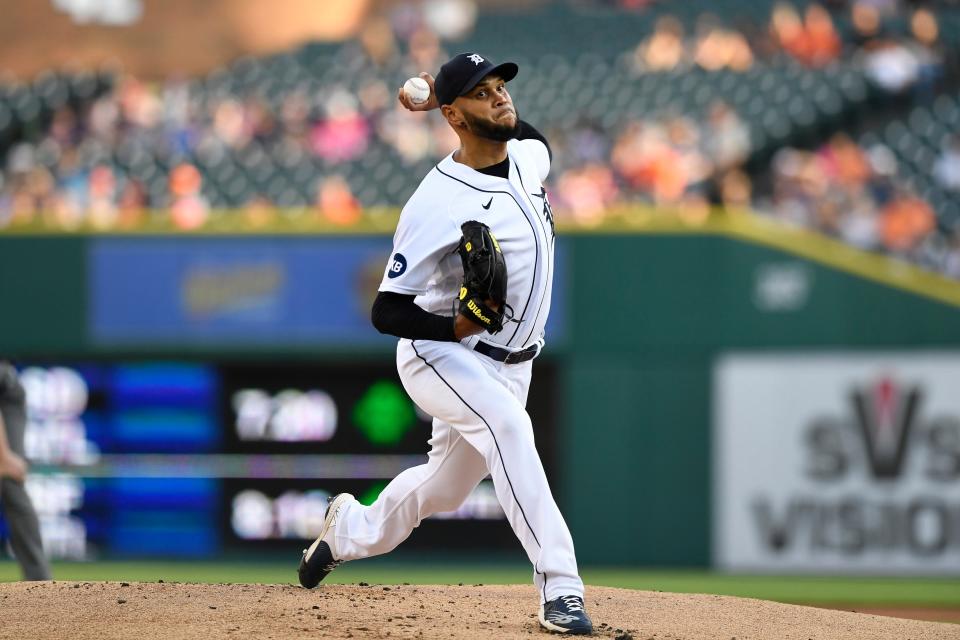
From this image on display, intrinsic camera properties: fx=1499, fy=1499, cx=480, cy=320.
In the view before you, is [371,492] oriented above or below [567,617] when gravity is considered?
below

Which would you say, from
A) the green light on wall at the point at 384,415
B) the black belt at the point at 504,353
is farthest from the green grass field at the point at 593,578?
the black belt at the point at 504,353

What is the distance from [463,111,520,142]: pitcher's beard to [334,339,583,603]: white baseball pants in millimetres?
697

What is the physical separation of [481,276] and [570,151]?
8.32 metres

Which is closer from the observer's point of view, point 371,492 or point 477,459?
point 477,459

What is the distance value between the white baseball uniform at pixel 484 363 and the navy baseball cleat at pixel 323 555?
0.35 metres

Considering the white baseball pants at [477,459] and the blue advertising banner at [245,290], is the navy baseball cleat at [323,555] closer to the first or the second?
the white baseball pants at [477,459]

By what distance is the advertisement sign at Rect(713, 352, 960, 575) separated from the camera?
1023 cm

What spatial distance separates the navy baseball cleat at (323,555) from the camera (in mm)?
5414

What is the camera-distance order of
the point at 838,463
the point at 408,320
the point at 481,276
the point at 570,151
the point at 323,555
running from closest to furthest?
1. the point at 481,276
2. the point at 408,320
3. the point at 323,555
4. the point at 838,463
5. the point at 570,151

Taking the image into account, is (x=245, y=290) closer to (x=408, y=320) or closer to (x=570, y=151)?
(x=570, y=151)

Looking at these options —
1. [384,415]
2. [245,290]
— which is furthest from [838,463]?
[245,290]

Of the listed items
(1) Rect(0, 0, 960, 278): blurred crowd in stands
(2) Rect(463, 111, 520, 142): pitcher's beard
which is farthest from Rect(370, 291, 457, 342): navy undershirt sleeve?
(1) Rect(0, 0, 960, 278): blurred crowd in stands

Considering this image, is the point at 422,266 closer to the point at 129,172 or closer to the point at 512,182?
the point at 512,182

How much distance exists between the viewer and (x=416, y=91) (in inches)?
201
